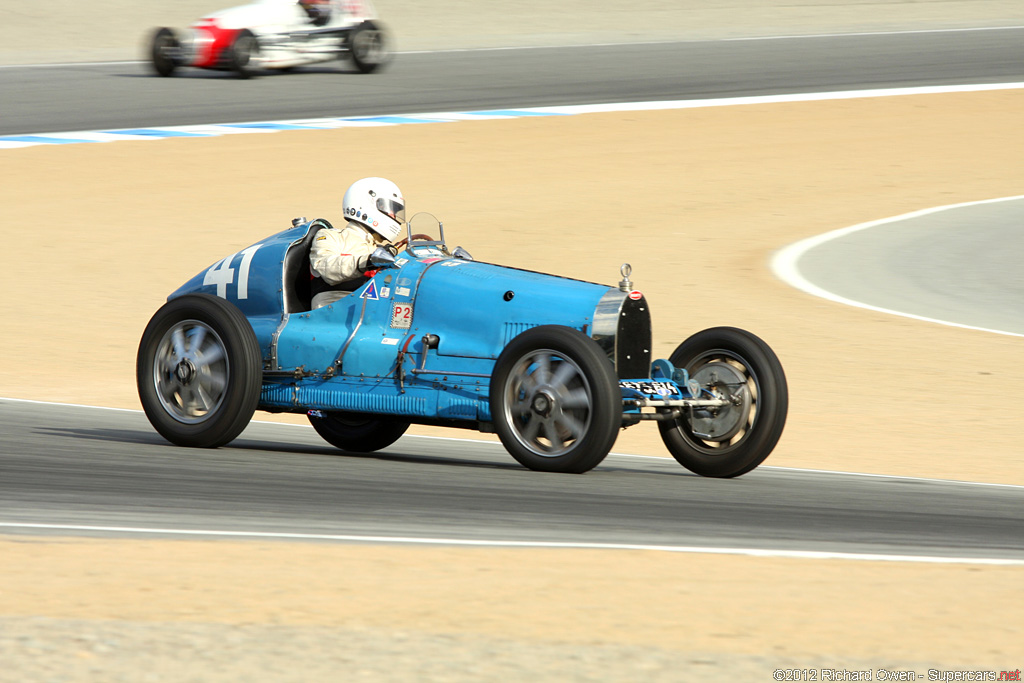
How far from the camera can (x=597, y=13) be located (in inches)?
1687

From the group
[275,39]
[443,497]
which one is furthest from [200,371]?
[275,39]

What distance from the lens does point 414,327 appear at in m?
9.03

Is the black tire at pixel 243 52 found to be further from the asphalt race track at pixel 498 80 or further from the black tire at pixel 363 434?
the black tire at pixel 363 434

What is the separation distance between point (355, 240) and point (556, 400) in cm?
179

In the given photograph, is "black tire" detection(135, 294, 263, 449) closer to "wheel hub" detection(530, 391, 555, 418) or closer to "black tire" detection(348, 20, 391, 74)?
"wheel hub" detection(530, 391, 555, 418)

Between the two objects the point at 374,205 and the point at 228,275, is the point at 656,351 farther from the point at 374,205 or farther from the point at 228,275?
the point at 228,275

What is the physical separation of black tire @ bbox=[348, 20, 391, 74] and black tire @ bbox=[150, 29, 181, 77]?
3.22 m

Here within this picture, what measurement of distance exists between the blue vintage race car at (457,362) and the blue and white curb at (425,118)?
15400 mm

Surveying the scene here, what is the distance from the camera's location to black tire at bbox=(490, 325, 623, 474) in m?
8.05

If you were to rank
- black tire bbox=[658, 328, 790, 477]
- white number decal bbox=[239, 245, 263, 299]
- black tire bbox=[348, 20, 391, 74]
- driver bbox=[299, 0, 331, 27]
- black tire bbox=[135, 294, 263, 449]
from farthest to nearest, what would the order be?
black tire bbox=[348, 20, 391, 74]
driver bbox=[299, 0, 331, 27]
white number decal bbox=[239, 245, 263, 299]
black tire bbox=[135, 294, 263, 449]
black tire bbox=[658, 328, 790, 477]

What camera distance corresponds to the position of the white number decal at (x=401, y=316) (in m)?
9.07

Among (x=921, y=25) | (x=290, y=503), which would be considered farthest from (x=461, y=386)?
(x=921, y=25)

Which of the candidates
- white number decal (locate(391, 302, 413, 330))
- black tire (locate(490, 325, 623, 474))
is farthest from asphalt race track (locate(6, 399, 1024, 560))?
white number decal (locate(391, 302, 413, 330))

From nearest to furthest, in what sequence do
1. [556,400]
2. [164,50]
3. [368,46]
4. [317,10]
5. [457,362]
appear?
1. [556,400]
2. [457,362]
3. [164,50]
4. [317,10]
5. [368,46]
